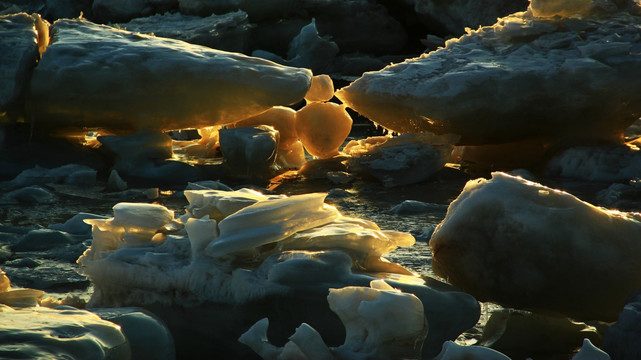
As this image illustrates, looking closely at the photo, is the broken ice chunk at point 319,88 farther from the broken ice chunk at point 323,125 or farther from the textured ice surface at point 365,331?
the textured ice surface at point 365,331

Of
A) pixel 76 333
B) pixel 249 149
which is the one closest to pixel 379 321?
pixel 76 333

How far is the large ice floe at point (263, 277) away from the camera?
6.05ft

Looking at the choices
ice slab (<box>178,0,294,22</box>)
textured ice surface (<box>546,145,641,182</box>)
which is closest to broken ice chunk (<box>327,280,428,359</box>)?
textured ice surface (<box>546,145,641,182</box>)

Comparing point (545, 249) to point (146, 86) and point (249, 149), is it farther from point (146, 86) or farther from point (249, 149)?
point (146, 86)

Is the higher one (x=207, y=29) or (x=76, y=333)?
(x=76, y=333)

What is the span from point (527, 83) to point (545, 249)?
9.70 feet

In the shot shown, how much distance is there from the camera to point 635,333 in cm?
190

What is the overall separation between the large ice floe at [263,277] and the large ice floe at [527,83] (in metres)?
2.70

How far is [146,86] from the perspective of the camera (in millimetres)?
4875

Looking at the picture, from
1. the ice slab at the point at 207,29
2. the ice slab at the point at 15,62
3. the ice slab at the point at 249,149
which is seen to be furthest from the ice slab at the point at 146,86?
the ice slab at the point at 207,29

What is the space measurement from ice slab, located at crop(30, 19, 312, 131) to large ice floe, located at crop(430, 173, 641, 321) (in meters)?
2.89

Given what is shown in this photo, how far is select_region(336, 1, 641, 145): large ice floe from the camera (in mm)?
4859

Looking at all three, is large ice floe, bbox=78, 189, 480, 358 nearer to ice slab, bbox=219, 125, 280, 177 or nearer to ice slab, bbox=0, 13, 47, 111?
ice slab, bbox=219, 125, 280, 177

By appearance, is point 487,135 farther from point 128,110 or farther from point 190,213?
point 190,213
